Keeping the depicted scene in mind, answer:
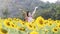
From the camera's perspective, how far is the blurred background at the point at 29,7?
1.78m

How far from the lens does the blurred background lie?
5.82 ft

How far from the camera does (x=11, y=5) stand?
73.1 inches

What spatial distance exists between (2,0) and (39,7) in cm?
41

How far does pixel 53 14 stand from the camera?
5.90ft

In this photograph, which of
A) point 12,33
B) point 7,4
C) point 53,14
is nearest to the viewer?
point 12,33

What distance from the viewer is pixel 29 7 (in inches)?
71.2

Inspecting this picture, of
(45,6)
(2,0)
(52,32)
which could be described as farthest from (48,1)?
(52,32)

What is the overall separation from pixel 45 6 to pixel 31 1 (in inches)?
5.9

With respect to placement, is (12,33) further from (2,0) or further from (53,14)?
(2,0)

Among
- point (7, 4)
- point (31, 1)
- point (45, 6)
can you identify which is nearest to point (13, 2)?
point (7, 4)

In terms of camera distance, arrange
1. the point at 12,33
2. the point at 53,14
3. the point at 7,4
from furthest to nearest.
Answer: the point at 7,4, the point at 53,14, the point at 12,33

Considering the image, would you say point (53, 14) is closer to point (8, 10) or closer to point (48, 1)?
point (48, 1)

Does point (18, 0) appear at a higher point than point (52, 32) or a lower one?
lower

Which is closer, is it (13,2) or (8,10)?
(8,10)
